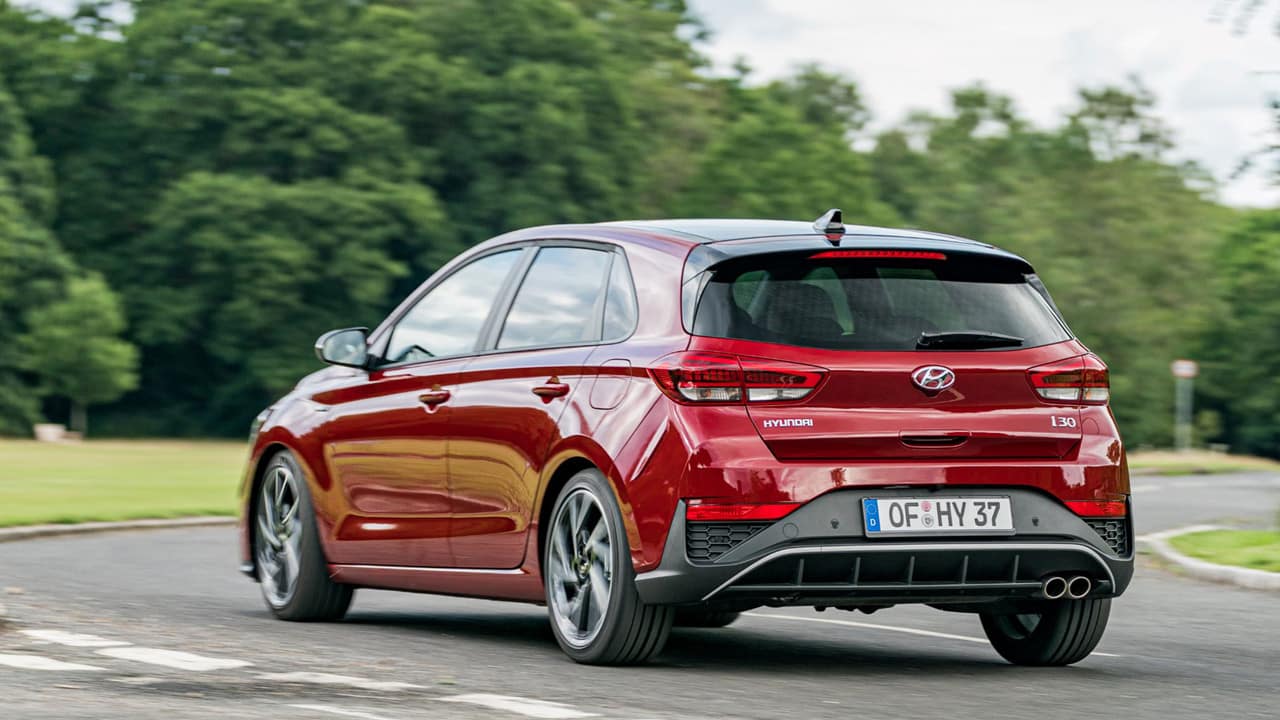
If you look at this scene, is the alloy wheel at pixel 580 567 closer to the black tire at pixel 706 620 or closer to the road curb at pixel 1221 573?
the black tire at pixel 706 620

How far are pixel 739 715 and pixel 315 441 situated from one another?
4.05 metres

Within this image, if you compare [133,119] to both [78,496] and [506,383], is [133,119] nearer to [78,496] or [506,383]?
[78,496]

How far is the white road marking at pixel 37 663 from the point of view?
745 centimetres

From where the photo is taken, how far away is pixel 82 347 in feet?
212

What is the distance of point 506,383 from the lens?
8312mm

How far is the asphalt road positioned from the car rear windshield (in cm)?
123

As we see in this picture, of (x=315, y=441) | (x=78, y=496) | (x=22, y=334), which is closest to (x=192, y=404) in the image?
(x=22, y=334)

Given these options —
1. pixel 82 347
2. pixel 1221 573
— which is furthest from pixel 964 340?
pixel 82 347

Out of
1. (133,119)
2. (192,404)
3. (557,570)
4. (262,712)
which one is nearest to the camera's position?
(262,712)

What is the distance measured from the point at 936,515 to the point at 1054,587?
57 cm

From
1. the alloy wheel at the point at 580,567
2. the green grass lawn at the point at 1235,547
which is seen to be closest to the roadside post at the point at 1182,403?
the green grass lawn at the point at 1235,547

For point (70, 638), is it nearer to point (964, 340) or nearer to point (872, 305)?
point (872, 305)

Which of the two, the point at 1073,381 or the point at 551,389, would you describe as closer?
the point at 1073,381

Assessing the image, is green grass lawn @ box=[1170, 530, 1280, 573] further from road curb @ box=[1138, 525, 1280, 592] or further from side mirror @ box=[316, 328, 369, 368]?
side mirror @ box=[316, 328, 369, 368]
